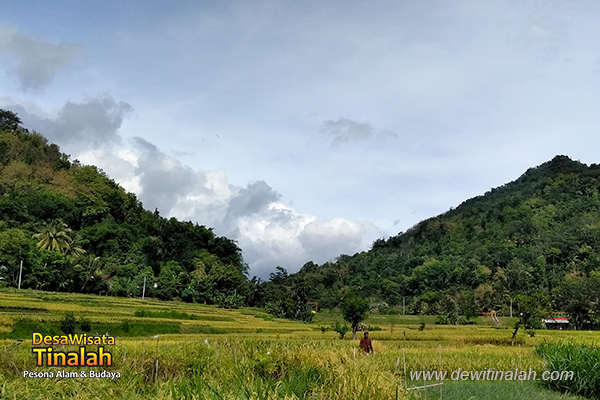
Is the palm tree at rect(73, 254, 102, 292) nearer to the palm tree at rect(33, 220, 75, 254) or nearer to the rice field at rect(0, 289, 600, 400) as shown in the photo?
the palm tree at rect(33, 220, 75, 254)

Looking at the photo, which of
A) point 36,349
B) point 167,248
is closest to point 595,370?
point 36,349

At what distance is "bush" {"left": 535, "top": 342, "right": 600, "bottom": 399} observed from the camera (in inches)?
494

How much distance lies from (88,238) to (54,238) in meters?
10.2

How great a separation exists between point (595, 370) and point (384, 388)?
8.21 meters

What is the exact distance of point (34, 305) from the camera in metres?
30.6

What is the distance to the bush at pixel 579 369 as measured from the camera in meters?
12.6

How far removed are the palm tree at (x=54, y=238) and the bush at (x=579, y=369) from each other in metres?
52.9

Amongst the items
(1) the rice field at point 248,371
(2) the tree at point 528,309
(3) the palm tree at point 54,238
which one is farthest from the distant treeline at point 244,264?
(1) the rice field at point 248,371

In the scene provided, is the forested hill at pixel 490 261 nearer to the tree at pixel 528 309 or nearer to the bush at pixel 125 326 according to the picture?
the tree at pixel 528 309

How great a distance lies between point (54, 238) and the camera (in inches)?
2231

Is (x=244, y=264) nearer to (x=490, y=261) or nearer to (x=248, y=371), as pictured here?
(x=490, y=261)

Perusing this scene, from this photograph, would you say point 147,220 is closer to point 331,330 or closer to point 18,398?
point 331,330

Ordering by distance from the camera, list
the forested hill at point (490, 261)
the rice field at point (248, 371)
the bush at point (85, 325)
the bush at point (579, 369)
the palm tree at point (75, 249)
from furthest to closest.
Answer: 1. the forested hill at point (490, 261)
2. the palm tree at point (75, 249)
3. the bush at point (85, 325)
4. the bush at point (579, 369)
5. the rice field at point (248, 371)

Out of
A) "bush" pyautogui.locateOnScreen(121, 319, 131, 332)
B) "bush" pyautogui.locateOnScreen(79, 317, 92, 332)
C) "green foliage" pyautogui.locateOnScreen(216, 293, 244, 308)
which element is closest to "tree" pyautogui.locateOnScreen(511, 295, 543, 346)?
"bush" pyautogui.locateOnScreen(121, 319, 131, 332)
